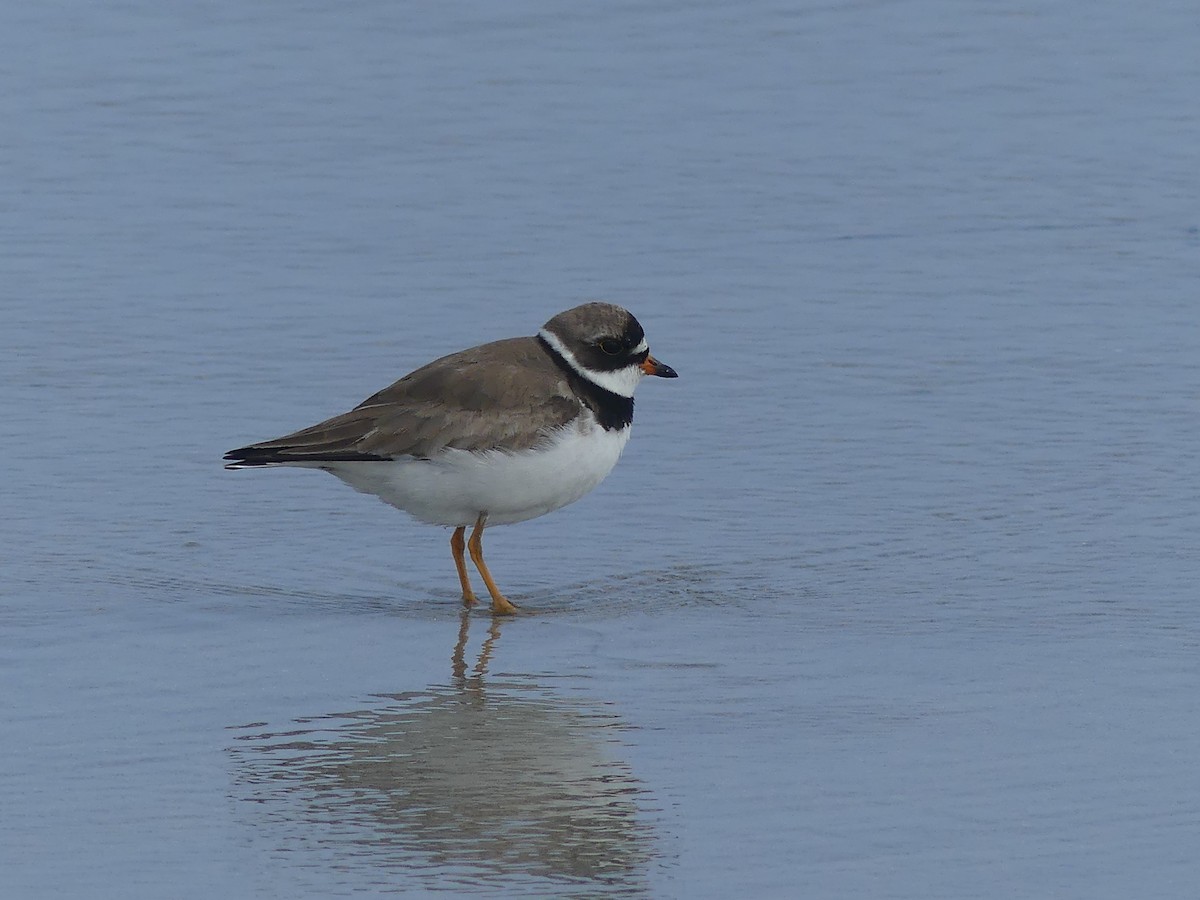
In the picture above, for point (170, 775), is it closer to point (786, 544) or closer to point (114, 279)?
point (786, 544)

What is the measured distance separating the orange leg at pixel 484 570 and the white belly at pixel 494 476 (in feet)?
0.15

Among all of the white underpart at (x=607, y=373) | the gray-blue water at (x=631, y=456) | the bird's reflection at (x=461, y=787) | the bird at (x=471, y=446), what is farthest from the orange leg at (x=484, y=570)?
the bird's reflection at (x=461, y=787)

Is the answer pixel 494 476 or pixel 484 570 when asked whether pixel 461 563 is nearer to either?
pixel 484 570

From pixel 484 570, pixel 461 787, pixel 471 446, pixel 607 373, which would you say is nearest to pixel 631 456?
pixel 607 373

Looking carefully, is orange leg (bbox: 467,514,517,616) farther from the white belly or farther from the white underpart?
the white underpart

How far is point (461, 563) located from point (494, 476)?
1.04ft

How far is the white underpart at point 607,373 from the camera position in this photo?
7531 mm

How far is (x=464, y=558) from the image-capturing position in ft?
24.3

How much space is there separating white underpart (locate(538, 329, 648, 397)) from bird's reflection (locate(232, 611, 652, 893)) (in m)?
1.73

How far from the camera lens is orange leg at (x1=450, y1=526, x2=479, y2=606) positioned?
7074mm

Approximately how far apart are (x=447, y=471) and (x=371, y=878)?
111 inches

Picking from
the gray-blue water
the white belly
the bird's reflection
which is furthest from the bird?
the bird's reflection

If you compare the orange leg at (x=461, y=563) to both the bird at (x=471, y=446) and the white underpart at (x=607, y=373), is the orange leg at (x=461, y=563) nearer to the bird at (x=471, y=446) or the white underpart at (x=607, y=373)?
the bird at (x=471, y=446)

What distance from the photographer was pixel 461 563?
721 centimetres
